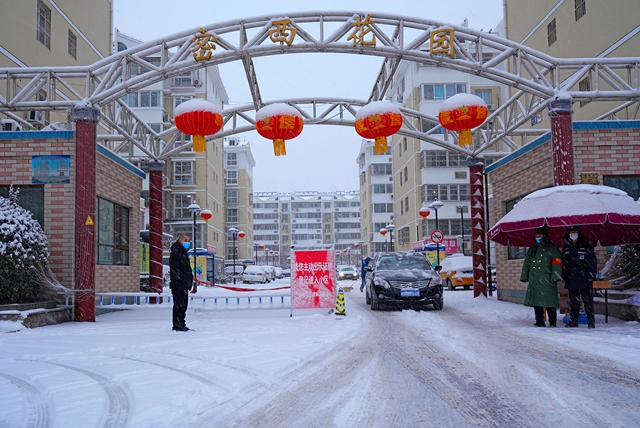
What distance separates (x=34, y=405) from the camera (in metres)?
4.96

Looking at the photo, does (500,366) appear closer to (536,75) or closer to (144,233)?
(536,75)

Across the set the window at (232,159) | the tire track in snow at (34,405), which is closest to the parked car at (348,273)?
the window at (232,159)

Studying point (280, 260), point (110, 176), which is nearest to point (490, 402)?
point (110, 176)

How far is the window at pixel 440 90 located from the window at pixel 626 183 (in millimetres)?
33449

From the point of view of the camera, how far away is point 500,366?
22.2ft

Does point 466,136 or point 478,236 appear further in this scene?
point 478,236

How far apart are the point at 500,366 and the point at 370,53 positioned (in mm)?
8646

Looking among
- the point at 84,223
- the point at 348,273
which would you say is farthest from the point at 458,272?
the point at 348,273

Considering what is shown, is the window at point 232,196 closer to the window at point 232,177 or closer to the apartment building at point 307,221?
the window at point 232,177

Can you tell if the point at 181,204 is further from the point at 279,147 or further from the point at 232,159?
the point at 279,147

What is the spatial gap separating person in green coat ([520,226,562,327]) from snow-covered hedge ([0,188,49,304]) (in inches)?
394

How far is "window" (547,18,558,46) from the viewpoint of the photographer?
25141mm

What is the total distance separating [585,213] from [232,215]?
7381 centimetres

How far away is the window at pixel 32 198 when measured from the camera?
1334 cm
